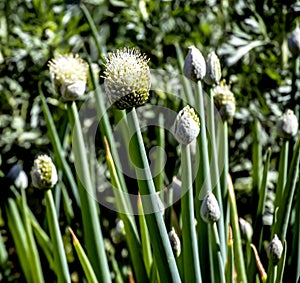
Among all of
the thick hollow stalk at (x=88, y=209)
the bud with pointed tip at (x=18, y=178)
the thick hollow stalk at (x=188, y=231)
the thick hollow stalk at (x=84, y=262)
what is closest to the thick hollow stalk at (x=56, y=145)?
the bud with pointed tip at (x=18, y=178)

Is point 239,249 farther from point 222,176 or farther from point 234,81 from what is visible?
point 234,81

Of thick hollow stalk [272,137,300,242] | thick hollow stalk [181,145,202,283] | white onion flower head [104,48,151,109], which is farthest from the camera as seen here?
thick hollow stalk [272,137,300,242]

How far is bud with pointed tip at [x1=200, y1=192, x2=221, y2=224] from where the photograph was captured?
1.00 metres

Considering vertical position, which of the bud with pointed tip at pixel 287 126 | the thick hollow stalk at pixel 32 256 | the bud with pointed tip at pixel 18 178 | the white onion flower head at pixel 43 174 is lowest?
the thick hollow stalk at pixel 32 256

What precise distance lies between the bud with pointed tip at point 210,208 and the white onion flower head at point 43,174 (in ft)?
0.89

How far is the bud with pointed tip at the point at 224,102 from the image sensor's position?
127 cm

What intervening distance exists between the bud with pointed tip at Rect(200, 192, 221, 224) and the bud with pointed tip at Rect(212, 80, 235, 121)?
0.99 ft

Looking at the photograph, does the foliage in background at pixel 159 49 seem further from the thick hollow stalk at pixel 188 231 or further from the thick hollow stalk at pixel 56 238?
the thick hollow stalk at pixel 188 231

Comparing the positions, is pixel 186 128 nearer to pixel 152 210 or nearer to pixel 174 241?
pixel 152 210

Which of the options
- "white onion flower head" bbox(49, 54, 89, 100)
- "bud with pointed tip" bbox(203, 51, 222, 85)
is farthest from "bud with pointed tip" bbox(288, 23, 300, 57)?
"white onion flower head" bbox(49, 54, 89, 100)

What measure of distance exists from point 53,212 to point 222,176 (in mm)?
344

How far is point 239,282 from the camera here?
1.23m

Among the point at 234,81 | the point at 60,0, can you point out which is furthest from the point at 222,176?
the point at 60,0

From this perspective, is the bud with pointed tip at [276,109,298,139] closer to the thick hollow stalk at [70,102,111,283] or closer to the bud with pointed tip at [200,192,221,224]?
the bud with pointed tip at [200,192,221,224]
